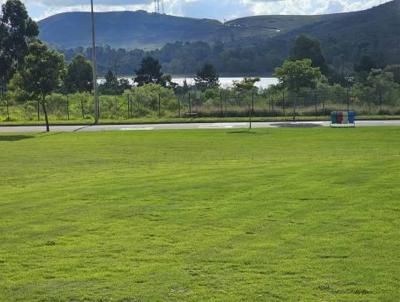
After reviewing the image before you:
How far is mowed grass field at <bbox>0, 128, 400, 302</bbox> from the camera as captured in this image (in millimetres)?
7215

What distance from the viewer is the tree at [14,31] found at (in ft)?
243

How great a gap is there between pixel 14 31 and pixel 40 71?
127 ft

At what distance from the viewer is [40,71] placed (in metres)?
39.2

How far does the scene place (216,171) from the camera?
17016mm

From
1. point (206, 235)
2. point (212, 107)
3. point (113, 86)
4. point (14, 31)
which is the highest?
point (14, 31)

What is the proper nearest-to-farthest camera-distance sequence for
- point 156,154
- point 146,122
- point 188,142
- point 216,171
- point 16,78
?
1. point 216,171
2. point 156,154
3. point 188,142
4. point 16,78
5. point 146,122

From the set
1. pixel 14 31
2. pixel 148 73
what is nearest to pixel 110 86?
pixel 148 73

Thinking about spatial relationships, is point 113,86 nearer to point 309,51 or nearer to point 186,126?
point 309,51

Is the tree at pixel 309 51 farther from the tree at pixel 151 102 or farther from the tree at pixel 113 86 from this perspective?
the tree at pixel 151 102

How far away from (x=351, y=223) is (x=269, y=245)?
5.99 feet

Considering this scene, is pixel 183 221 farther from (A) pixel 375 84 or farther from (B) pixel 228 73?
(B) pixel 228 73

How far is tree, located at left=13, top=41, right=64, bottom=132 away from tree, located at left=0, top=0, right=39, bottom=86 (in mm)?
35744

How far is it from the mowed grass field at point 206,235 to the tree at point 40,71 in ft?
70.7

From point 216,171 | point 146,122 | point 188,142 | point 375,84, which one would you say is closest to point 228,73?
point 375,84
